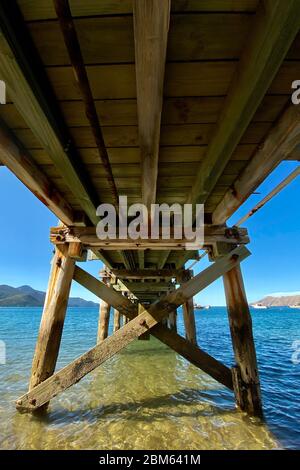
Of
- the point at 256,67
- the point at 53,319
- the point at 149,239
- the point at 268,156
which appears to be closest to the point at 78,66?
the point at 256,67

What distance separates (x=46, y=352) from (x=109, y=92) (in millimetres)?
3448

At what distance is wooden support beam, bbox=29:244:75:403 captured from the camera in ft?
10.8

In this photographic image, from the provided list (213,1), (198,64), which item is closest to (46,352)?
(198,64)

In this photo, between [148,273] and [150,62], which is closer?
[150,62]

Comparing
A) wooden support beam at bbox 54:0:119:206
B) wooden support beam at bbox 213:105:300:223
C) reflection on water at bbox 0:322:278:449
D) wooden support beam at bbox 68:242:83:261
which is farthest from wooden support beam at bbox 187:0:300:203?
reflection on water at bbox 0:322:278:449

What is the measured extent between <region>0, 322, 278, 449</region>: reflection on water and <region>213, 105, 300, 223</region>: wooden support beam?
3.07 metres

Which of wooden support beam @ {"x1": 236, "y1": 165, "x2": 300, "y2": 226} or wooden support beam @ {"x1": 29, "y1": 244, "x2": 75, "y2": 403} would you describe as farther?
wooden support beam @ {"x1": 29, "y1": 244, "x2": 75, "y2": 403}

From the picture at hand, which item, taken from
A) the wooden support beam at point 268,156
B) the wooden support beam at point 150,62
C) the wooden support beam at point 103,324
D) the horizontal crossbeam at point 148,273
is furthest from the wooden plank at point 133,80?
the wooden support beam at point 103,324

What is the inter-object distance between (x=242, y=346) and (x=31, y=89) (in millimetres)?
3994

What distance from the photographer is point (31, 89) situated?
Result: 1426 millimetres

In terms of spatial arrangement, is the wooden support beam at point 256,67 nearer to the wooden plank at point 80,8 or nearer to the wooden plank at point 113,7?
the wooden plank at point 113,7

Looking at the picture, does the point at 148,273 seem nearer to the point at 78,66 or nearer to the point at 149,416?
the point at 149,416

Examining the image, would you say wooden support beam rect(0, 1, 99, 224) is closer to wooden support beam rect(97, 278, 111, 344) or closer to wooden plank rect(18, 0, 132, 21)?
wooden plank rect(18, 0, 132, 21)
